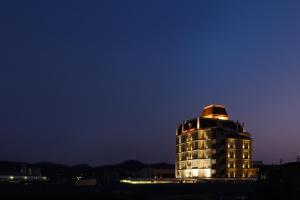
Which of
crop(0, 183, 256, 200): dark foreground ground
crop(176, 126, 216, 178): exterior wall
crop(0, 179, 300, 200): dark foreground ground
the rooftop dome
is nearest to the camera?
crop(0, 179, 300, 200): dark foreground ground

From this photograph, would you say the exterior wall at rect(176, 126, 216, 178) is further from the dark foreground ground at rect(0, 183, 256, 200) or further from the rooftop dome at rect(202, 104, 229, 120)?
the dark foreground ground at rect(0, 183, 256, 200)

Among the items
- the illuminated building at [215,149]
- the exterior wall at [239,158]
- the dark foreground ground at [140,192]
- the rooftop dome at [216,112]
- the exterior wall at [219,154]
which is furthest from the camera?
the rooftop dome at [216,112]

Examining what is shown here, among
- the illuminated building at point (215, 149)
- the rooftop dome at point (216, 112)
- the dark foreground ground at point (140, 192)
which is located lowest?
the dark foreground ground at point (140, 192)

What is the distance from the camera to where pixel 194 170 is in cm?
17450

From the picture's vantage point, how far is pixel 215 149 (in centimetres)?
16675

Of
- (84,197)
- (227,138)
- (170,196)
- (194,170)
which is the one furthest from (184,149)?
(84,197)

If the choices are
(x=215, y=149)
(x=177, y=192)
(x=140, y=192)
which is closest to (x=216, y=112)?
(x=215, y=149)

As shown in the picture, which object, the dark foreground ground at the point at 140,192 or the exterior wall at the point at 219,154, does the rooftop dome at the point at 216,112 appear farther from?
the dark foreground ground at the point at 140,192

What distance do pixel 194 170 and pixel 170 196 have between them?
80092 mm

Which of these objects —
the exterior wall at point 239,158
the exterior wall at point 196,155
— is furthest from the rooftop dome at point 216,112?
the exterior wall at point 239,158

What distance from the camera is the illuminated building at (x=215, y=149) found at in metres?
164

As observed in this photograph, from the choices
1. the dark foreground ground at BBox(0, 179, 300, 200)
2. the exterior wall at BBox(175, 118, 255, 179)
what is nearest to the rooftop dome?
the exterior wall at BBox(175, 118, 255, 179)

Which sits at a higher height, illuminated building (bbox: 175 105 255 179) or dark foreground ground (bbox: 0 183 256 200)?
illuminated building (bbox: 175 105 255 179)

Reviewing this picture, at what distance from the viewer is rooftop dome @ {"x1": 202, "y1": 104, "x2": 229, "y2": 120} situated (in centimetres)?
18375
